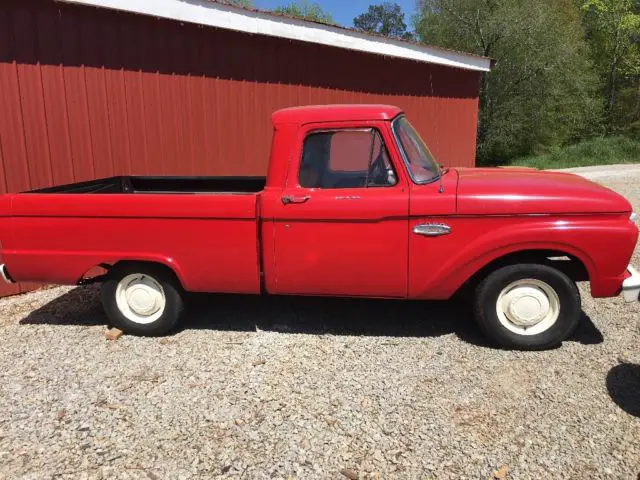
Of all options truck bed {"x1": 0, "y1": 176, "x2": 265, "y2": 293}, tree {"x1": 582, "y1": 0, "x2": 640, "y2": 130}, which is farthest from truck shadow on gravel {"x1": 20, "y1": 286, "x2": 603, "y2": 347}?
tree {"x1": 582, "y1": 0, "x2": 640, "y2": 130}

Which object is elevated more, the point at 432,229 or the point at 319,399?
the point at 432,229

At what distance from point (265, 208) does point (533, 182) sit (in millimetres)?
2028

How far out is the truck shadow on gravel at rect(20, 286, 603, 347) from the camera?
14.8 ft

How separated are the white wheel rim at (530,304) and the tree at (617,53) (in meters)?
31.7

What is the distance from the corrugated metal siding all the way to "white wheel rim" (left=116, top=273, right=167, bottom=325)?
2.08 meters

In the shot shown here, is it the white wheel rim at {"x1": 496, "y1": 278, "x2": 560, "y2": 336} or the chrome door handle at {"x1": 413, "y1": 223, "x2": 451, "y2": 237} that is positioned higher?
the chrome door handle at {"x1": 413, "y1": 223, "x2": 451, "y2": 237}

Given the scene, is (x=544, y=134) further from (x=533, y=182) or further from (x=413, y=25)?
(x=533, y=182)

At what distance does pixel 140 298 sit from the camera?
4480 millimetres

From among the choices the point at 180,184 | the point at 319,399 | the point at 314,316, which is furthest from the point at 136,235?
the point at 319,399

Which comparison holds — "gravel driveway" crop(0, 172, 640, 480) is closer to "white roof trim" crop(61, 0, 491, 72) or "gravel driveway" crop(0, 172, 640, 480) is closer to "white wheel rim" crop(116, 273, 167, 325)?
"white wheel rim" crop(116, 273, 167, 325)

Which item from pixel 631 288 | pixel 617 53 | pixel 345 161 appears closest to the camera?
pixel 631 288

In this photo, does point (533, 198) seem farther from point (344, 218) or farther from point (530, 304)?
point (344, 218)

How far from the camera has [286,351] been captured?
4.18m

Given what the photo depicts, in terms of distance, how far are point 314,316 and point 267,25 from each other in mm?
3964
